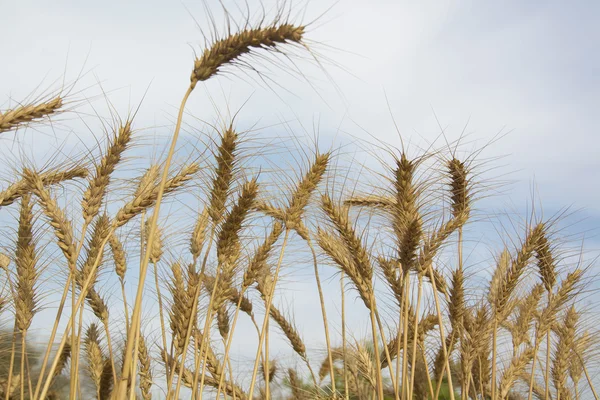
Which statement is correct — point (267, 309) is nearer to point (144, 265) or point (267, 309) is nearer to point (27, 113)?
point (144, 265)

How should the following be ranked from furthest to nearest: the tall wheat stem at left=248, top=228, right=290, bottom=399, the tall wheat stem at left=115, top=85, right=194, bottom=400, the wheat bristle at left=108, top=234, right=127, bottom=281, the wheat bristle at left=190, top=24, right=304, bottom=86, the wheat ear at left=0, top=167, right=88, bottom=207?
the wheat bristle at left=108, top=234, right=127, bottom=281
the wheat ear at left=0, top=167, right=88, bottom=207
the tall wheat stem at left=248, top=228, right=290, bottom=399
the wheat bristle at left=190, top=24, right=304, bottom=86
the tall wheat stem at left=115, top=85, right=194, bottom=400

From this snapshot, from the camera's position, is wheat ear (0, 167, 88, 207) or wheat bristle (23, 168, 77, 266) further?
wheat ear (0, 167, 88, 207)

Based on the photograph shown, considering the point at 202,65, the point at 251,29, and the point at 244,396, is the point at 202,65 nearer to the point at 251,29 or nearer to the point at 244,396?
the point at 251,29

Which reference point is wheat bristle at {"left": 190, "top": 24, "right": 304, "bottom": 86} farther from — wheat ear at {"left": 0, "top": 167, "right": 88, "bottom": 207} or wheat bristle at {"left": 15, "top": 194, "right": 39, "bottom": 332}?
wheat bristle at {"left": 15, "top": 194, "right": 39, "bottom": 332}

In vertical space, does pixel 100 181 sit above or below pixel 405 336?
above

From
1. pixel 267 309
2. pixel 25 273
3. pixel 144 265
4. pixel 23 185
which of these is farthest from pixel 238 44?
pixel 25 273

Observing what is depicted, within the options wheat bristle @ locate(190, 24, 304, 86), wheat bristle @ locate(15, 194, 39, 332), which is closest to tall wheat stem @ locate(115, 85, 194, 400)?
wheat bristle @ locate(190, 24, 304, 86)

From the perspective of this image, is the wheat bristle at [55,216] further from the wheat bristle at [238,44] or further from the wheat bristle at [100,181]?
the wheat bristle at [238,44]

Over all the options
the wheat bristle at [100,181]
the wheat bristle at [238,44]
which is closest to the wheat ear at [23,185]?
the wheat bristle at [100,181]

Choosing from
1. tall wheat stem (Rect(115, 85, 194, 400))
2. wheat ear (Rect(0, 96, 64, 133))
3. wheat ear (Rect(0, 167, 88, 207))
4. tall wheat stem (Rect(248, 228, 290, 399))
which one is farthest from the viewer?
wheat ear (Rect(0, 167, 88, 207))

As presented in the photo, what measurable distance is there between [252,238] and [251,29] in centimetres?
146

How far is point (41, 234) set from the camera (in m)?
3.49

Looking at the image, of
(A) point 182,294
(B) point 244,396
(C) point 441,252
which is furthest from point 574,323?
(A) point 182,294

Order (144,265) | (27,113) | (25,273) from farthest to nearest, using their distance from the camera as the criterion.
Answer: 1. (25,273)
2. (27,113)
3. (144,265)
